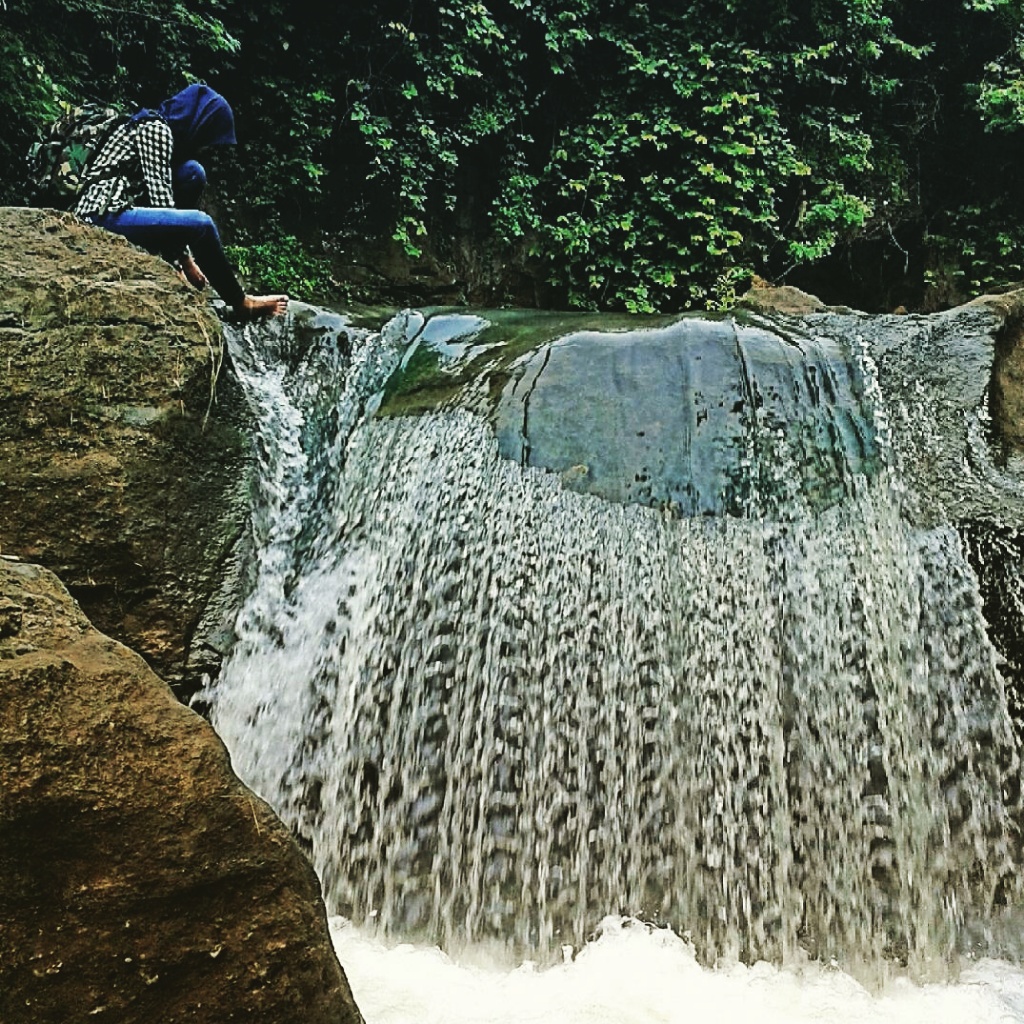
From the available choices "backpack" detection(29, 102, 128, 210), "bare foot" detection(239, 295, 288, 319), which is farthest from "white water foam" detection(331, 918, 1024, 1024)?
"backpack" detection(29, 102, 128, 210)

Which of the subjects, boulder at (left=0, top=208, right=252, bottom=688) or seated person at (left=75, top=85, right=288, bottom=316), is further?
seated person at (left=75, top=85, right=288, bottom=316)

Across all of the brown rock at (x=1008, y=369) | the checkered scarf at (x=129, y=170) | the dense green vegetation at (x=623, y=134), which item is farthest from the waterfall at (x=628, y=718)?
the dense green vegetation at (x=623, y=134)

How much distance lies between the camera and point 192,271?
4242 millimetres

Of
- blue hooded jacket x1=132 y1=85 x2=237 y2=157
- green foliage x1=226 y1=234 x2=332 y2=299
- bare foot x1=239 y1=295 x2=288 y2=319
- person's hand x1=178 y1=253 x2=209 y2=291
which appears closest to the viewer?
blue hooded jacket x1=132 y1=85 x2=237 y2=157

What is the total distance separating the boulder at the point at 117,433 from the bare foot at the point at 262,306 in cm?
53

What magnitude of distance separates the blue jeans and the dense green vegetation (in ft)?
9.01

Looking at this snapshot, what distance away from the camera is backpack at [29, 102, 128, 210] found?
3.80 meters

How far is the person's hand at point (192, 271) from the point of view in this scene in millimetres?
4191

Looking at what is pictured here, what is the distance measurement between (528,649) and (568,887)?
841 mm

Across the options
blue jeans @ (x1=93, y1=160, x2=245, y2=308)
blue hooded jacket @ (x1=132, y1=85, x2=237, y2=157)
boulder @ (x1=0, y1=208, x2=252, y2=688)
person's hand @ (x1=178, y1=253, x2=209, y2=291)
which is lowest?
boulder @ (x1=0, y1=208, x2=252, y2=688)

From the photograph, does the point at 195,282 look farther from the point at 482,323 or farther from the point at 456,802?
the point at 456,802

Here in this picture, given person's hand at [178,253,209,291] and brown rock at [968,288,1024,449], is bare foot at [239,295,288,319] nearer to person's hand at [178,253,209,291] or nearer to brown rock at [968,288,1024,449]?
person's hand at [178,253,209,291]

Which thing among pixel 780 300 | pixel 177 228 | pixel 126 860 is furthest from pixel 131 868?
pixel 780 300

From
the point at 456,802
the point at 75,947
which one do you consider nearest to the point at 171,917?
the point at 75,947
